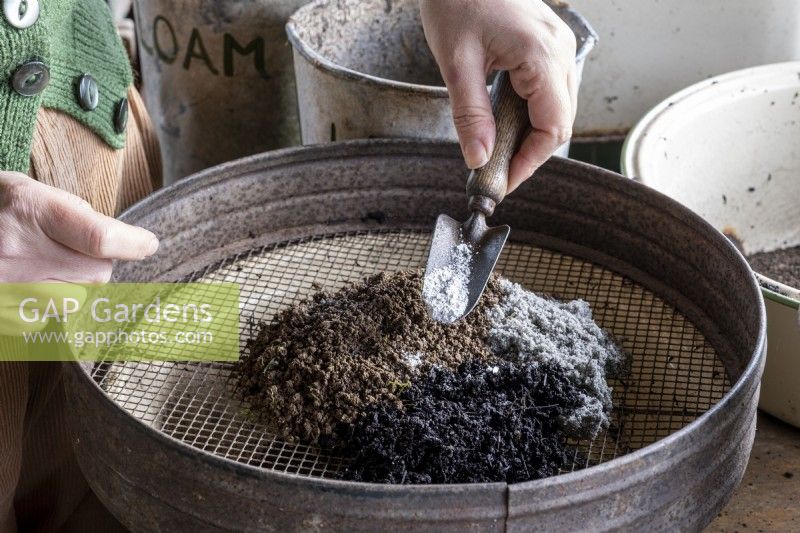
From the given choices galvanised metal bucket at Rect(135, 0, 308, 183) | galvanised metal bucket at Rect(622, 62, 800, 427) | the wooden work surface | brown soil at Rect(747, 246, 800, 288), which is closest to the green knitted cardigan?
galvanised metal bucket at Rect(135, 0, 308, 183)

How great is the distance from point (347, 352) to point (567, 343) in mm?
229

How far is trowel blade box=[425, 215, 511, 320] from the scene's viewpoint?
0.93 m

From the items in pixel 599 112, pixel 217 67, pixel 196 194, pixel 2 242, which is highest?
pixel 2 242

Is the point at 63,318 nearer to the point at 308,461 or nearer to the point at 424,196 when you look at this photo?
the point at 308,461

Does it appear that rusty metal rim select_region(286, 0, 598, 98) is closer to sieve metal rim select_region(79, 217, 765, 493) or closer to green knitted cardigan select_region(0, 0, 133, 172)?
green knitted cardigan select_region(0, 0, 133, 172)

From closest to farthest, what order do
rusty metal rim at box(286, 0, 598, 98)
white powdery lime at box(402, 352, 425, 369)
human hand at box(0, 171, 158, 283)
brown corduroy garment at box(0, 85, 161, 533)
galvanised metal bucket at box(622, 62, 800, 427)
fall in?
human hand at box(0, 171, 158, 283) → white powdery lime at box(402, 352, 425, 369) → brown corduroy garment at box(0, 85, 161, 533) → rusty metal rim at box(286, 0, 598, 98) → galvanised metal bucket at box(622, 62, 800, 427)

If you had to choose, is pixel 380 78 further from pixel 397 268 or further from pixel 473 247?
pixel 473 247

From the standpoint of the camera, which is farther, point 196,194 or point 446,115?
point 446,115

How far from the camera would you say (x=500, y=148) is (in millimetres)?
897

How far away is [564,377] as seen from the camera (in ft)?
2.89

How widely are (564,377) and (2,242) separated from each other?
1.73ft

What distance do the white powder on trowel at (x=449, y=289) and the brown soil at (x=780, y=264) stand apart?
2.49 ft

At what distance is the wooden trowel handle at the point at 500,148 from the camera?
894 mm

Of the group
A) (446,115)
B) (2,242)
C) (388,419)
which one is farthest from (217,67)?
(388,419)
